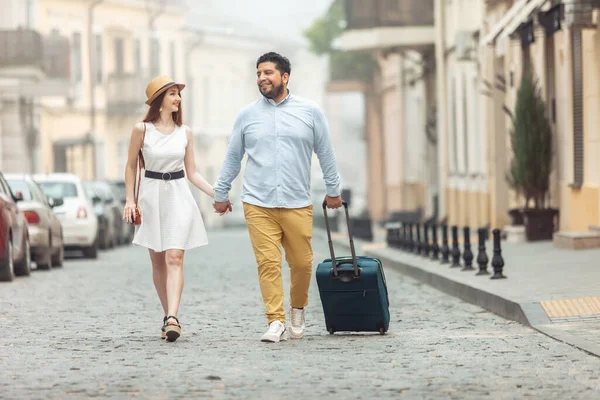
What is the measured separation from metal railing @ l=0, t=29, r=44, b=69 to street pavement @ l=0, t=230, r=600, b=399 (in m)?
26.2

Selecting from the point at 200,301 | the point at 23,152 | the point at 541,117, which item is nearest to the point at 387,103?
the point at 23,152

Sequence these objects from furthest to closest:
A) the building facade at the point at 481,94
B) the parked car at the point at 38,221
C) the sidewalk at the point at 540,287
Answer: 1. the building facade at the point at 481,94
2. the parked car at the point at 38,221
3. the sidewalk at the point at 540,287

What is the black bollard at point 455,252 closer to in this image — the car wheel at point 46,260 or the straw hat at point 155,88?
the car wheel at point 46,260

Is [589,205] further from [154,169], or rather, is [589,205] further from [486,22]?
[154,169]

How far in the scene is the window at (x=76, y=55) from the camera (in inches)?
2363

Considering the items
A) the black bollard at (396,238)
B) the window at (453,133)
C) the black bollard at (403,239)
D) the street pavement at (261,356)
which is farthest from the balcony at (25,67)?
the street pavement at (261,356)

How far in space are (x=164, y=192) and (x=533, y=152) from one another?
13.9m

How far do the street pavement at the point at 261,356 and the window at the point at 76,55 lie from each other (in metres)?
43.9

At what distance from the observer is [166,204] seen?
476 inches

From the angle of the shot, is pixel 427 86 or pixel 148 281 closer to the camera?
pixel 148 281

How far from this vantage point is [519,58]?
97.0 ft

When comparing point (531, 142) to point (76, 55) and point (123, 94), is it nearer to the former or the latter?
point (76, 55)

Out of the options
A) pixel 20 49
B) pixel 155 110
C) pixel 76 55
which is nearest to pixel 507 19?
pixel 155 110

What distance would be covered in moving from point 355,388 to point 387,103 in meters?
48.4
